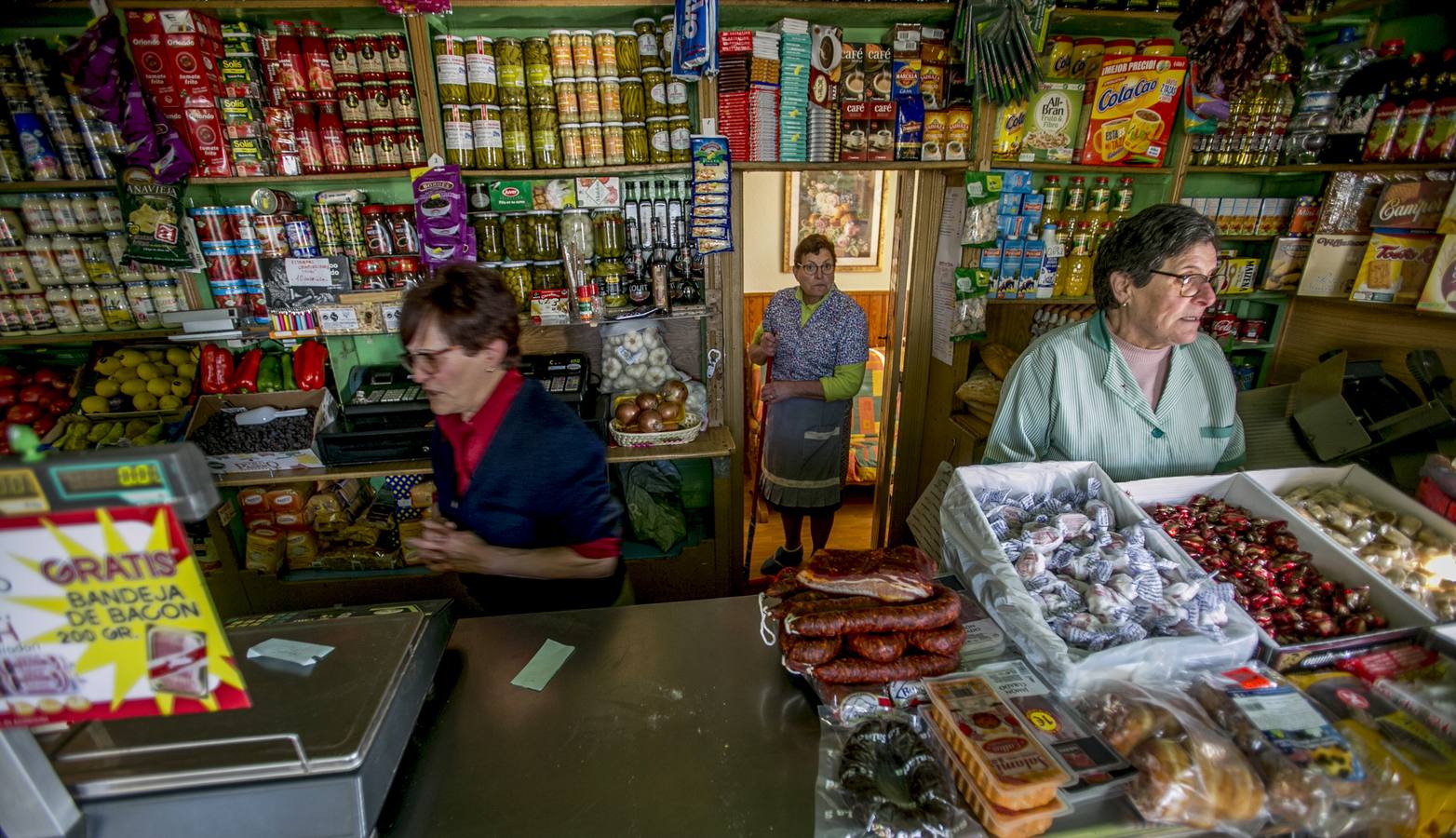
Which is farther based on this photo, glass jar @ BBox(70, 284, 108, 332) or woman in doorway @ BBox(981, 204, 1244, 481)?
glass jar @ BBox(70, 284, 108, 332)

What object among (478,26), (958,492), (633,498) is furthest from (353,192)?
(958,492)

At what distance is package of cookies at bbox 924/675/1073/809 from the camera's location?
32.1 inches

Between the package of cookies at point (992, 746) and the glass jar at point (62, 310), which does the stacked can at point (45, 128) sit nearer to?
the glass jar at point (62, 310)

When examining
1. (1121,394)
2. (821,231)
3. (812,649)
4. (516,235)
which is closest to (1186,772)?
(812,649)

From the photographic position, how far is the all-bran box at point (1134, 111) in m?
2.76

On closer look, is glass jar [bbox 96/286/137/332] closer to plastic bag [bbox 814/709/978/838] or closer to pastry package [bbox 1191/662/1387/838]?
plastic bag [bbox 814/709/978/838]

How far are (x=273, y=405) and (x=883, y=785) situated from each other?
10.1 feet

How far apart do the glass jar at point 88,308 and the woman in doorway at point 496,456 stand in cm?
233

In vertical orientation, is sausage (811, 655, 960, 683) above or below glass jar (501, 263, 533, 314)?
below

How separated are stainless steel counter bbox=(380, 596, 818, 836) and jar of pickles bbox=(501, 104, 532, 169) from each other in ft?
6.83

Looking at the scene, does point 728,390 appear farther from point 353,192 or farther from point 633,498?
point 353,192

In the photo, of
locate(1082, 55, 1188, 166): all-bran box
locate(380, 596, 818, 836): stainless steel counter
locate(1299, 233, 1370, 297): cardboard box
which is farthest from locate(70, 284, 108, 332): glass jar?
locate(1299, 233, 1370, 297): cardboard box

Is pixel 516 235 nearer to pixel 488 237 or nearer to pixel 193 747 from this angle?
pixel 488 237

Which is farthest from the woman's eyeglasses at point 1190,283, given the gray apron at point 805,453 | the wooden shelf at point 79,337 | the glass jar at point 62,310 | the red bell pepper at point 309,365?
the glass jar at point 62,310
